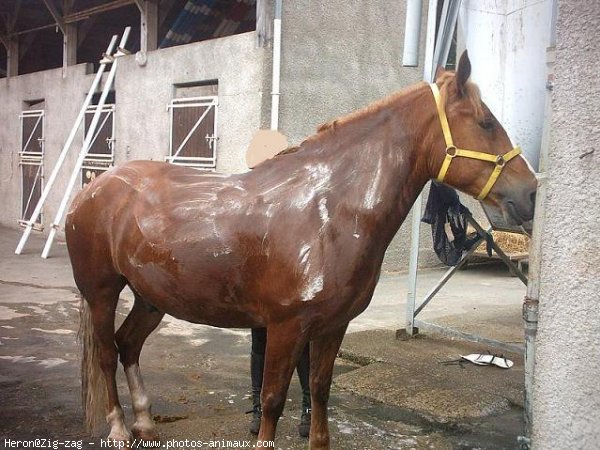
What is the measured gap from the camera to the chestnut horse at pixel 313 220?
95.1 inches

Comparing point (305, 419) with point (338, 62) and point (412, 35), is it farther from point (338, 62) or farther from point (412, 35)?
point (338, 62)

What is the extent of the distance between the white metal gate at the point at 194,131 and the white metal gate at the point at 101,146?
6.11 ft

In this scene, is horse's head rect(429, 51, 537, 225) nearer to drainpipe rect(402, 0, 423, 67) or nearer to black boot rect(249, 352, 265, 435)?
drainpipe rect(402, 0, 423, 67)

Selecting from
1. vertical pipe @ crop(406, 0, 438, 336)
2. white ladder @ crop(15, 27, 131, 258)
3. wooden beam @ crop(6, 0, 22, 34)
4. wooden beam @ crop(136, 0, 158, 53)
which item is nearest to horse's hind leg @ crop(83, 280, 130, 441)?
vertical pipe @ crop(406, 0, 438, 336)

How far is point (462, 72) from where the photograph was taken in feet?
7.86

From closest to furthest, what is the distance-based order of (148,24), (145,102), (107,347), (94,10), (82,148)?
(107,347), (145,102), (148,24), (82,148), (94,10)

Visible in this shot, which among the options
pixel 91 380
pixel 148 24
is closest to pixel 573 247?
pixel 91 380

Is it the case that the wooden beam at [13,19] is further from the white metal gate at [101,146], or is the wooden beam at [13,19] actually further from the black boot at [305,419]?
the black boot at [305,419]

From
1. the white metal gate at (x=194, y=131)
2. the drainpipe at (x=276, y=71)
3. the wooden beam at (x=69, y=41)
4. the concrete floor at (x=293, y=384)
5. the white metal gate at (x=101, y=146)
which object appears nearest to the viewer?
the concrete floor at (x=293, y=384)

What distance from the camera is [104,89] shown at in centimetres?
1010

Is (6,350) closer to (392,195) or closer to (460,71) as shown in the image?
(392,195)

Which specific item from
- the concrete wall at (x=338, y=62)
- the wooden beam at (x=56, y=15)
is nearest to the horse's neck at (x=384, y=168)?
the concrete wall at (x=338, y=62)

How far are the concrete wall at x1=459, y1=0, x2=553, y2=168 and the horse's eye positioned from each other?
166cm

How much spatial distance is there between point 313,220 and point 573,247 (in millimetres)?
1159
